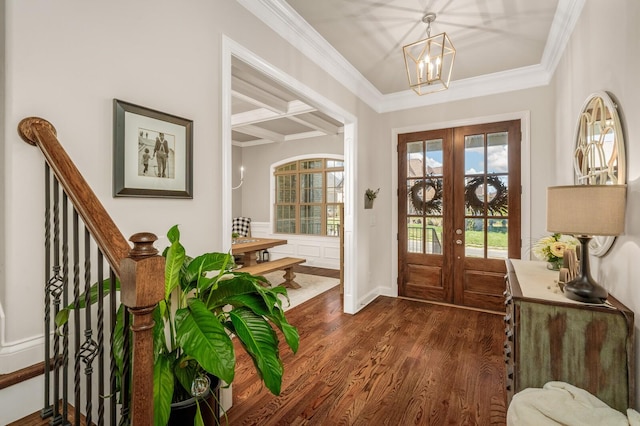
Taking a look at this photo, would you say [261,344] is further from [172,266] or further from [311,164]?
[311,164]

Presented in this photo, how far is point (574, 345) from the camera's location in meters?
1.49

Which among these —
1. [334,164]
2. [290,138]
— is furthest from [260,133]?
[334,164]

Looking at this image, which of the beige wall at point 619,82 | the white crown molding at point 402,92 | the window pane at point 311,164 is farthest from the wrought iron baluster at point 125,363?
the window pane at point 311,164

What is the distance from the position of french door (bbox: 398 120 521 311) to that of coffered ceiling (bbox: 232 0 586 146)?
22.7 inches

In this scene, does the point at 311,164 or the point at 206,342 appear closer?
the point at 206,342

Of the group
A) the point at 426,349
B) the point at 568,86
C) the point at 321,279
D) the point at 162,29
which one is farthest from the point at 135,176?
the point at 321,279

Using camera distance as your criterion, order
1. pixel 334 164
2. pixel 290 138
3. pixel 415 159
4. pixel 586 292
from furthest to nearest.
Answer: pixel 290 138, pixel 334 164, pixel 415 159, pixel 586 292

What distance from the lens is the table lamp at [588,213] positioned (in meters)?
1.39

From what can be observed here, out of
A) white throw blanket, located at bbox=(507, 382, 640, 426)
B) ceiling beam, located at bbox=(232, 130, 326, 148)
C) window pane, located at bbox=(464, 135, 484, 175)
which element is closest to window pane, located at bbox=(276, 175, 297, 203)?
ceiling beam, located at bbox=(232, 130, 326, 148)

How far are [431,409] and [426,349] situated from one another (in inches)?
34.1

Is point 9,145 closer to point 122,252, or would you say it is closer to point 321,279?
point 122,252

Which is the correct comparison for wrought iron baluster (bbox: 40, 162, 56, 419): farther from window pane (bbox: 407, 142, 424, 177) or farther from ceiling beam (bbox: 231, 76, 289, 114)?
window pane (bbox: 407, 142, 424, 177)

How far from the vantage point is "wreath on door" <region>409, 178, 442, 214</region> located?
4.07 meters

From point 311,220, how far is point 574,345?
215 inches
